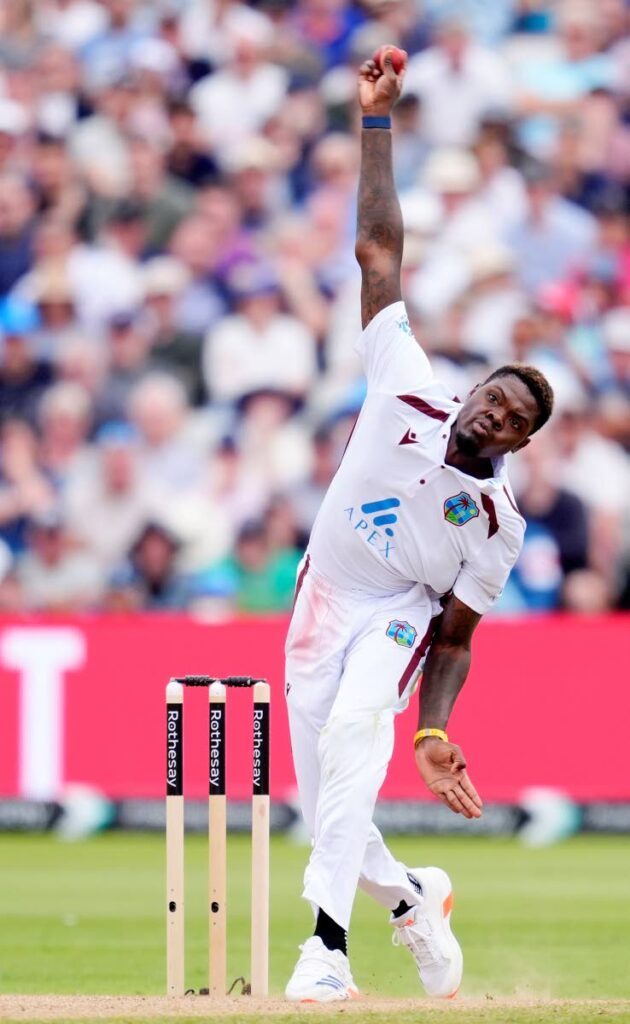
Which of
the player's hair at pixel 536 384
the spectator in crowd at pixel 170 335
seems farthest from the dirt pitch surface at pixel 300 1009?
the spectator in crowd at pixel 170 335

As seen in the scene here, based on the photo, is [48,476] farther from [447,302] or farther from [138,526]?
[447,302]

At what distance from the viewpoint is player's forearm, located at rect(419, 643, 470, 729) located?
6.48 meters

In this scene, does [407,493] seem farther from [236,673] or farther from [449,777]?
[236,673]

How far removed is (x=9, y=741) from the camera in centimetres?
1227

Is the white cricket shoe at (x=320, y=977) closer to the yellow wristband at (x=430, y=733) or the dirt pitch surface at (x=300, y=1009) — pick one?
the dirt pitch surface at (x=300, y=1009)

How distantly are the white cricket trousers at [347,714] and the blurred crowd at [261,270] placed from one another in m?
6.23

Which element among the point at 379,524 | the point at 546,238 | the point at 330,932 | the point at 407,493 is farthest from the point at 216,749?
the point at 546,238

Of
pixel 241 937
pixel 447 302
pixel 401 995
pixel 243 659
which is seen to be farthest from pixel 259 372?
pixel 401 995

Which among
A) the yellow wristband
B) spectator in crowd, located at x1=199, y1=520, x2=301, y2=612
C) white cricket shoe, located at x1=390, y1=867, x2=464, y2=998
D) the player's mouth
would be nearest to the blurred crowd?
spectator in crowd, located at x1=199, y1=520, x2=301, y2=612

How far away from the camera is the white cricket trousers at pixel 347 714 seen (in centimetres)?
621

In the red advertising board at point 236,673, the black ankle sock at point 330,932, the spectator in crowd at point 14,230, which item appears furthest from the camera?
the spectator in crowd at point 14,230

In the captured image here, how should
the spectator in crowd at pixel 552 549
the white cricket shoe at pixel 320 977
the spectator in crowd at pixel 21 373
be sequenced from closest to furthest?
the white cricket shoe at pixel 320 977 → the spectator in crowd at pixel 552 549 → the spectator in crowd at pixel 21 373

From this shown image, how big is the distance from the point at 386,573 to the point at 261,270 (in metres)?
8.76

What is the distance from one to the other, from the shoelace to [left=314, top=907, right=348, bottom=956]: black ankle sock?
1.78 ft
